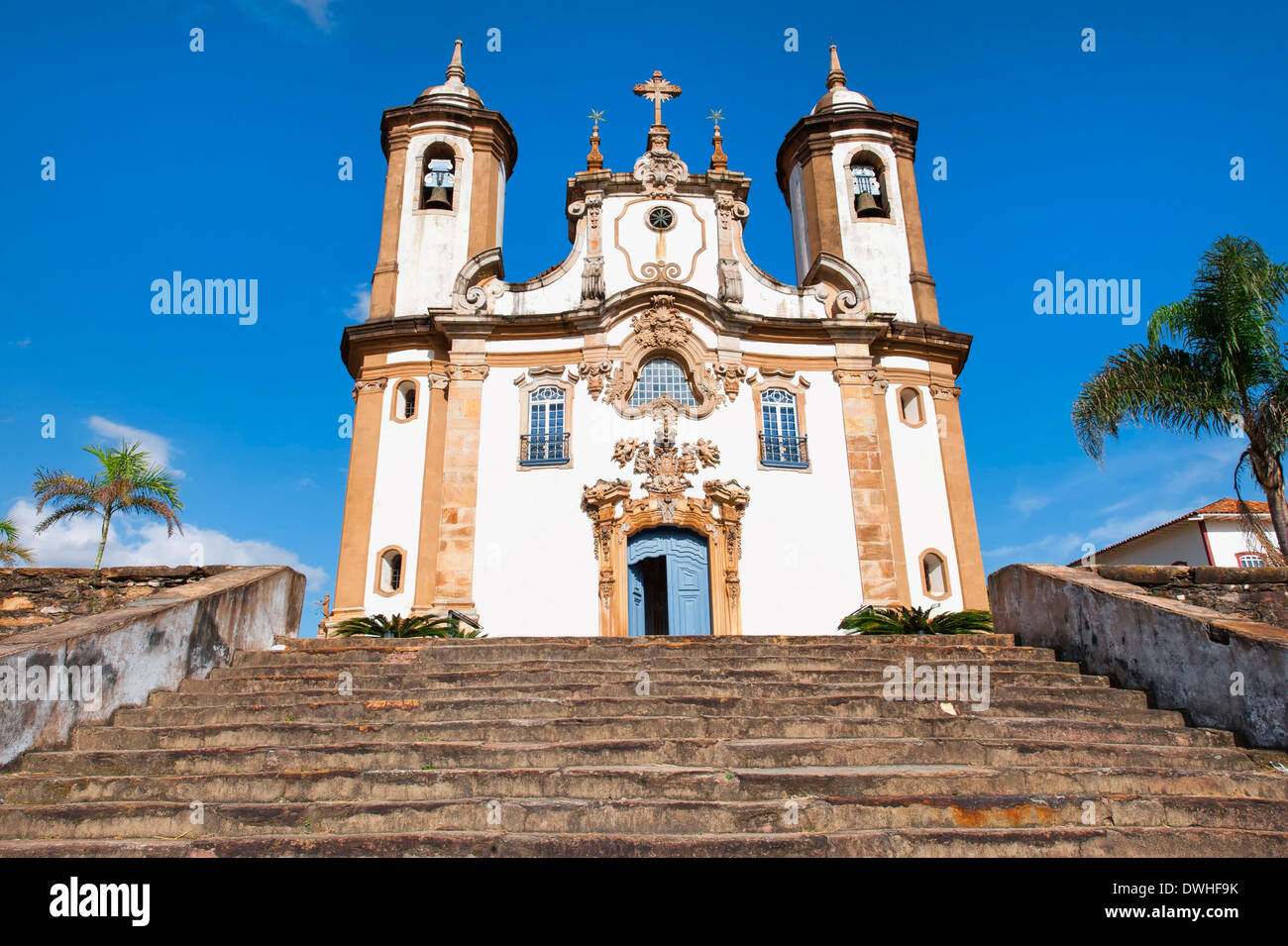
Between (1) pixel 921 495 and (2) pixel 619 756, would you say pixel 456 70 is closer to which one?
(1) pixel 921 495

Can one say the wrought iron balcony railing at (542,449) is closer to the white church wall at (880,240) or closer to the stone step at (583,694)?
the white church wall at (880,240)

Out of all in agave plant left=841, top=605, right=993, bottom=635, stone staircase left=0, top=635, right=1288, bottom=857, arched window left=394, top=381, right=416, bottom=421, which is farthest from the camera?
arched window left=394, top=381, right=416, bottom=421

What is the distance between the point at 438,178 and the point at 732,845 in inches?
667

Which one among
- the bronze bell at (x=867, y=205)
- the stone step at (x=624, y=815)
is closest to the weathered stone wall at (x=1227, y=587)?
the stone step at (x=624, y=815)

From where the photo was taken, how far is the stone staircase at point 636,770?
4211 mm

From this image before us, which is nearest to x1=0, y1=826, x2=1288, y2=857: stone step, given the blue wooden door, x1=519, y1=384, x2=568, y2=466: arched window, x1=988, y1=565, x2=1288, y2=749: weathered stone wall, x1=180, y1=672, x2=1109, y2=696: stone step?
x1=988, y1=565, x2=1288, y2=749: weathered stone wall

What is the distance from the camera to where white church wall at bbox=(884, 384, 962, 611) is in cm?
1488

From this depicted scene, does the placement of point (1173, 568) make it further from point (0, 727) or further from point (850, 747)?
point (0, 727)

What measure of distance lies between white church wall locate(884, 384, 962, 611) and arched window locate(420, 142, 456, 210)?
33.1 ft

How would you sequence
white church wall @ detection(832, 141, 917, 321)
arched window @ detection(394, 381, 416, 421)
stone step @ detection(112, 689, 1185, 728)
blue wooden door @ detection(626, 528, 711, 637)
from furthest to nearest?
1. white church wall @ detection(832, 141, 917, 321)
2. arched window @ detection(394, 381, 416, 421)
3. blue wooden door @ detection(626, 528, 711, 637)
4. stone step @ detection(112, 689, 1185, 728)

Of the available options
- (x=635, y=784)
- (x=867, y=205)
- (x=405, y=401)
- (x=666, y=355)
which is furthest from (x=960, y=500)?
(x=635, y=784)

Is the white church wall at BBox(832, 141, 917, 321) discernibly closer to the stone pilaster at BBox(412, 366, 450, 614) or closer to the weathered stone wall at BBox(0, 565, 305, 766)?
the stone pilaster at BBox(412, 366, 450, 614)

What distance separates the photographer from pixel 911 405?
16.5 metres

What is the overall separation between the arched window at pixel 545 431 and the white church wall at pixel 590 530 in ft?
0.65
